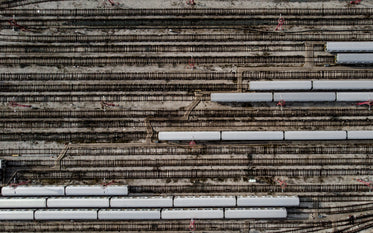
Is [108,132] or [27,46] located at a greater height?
[27,46]

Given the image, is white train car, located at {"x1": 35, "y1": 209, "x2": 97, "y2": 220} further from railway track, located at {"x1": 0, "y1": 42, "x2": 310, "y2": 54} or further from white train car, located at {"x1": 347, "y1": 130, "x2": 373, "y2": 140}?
white train car, located at {"x1": 347, "y1": 130, "x2": 373, "y2": 140}

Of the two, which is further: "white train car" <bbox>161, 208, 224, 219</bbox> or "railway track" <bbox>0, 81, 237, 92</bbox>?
"railway track" <bbox>0, 81, 237, 92</bbox>

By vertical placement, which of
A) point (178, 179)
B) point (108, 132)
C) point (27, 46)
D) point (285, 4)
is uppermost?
point (285, 4)

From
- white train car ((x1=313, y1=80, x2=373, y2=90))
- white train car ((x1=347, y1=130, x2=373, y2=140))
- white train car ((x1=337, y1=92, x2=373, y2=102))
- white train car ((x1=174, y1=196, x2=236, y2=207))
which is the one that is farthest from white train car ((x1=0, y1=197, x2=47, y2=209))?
white train car ((x1=337, y1=92, x2=373, y2=102))

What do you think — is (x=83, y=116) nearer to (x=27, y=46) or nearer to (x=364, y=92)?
(x=27, y=46)

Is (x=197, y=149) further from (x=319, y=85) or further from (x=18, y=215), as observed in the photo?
(x=18, y=215)

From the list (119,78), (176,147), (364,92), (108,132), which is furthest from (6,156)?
(364,92)

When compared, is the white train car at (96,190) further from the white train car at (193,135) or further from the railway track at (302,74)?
the railway track at (302,74)
